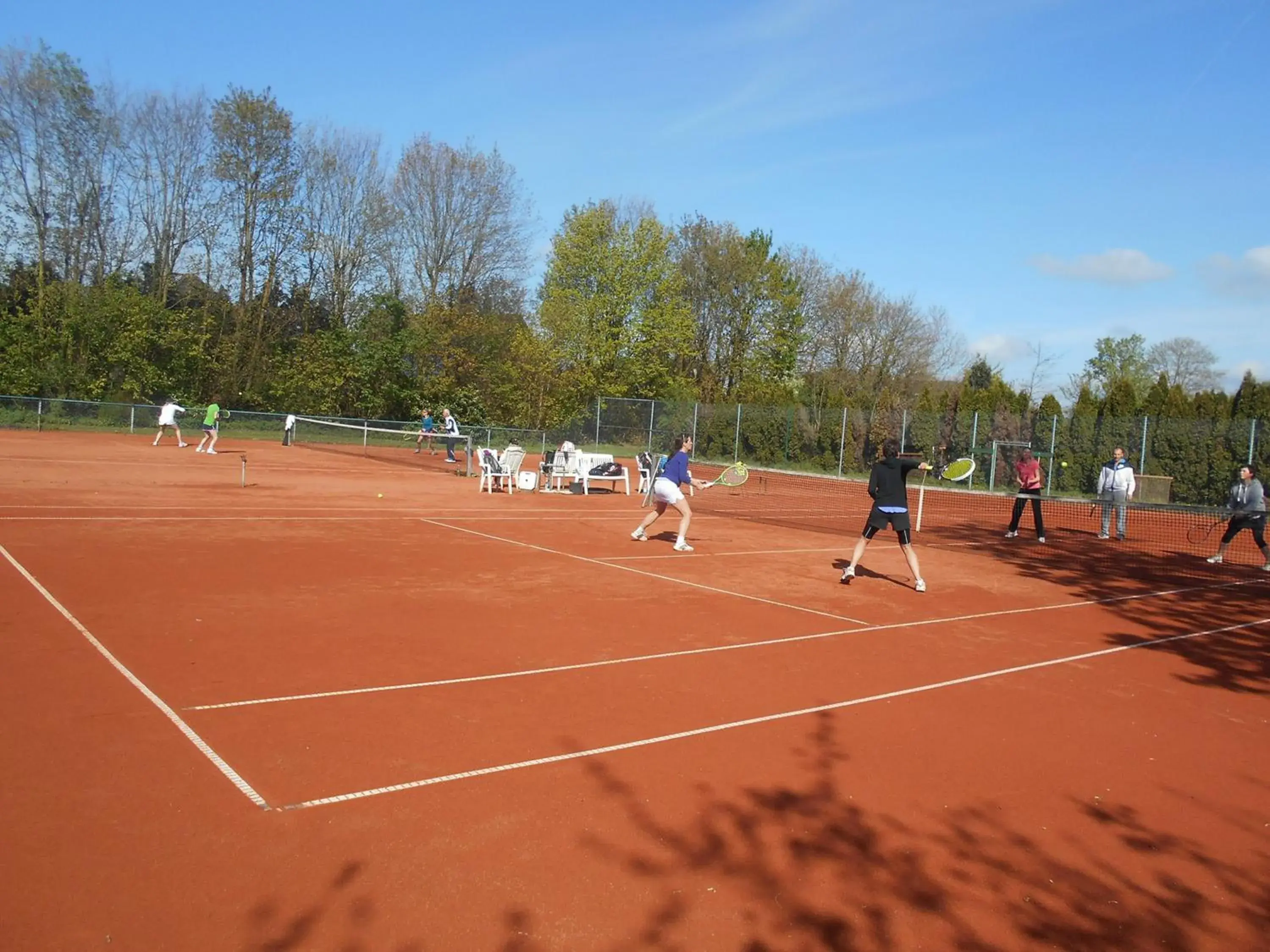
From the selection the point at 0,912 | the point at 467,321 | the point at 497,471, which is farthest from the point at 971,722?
the point at 467,321

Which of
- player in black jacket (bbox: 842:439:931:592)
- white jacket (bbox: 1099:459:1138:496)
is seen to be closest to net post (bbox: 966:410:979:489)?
white jacket (bbox: 1099:459:1138:496)

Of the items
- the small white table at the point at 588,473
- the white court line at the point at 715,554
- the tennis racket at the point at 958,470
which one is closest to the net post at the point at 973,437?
the small white table at the point at 588,473

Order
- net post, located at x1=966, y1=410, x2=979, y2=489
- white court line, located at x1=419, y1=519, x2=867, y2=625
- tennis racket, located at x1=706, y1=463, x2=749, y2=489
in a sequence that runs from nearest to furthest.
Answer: white court line, located at x1=419, y1=519, x2=867, y2=625 < tennis racket, located at x1=706, y1=463, x2=749, y2=489 < net post, located at x1=966, y1=410, x2=979, y2=489

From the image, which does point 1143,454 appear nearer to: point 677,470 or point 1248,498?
point 1248,498

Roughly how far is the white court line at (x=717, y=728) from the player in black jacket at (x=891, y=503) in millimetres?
2749

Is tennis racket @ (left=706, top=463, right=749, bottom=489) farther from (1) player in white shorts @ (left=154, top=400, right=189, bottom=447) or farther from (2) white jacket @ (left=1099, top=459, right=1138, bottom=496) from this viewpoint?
(1) player in white shorts @ (left=154, top=400, right=189, bottom=447)

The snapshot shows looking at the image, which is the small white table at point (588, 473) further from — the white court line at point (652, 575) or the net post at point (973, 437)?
the net post at point (973, 437)

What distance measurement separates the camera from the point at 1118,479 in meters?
18.1

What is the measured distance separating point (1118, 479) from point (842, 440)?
16804mm

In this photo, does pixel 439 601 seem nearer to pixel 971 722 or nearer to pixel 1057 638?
pixel 971 722

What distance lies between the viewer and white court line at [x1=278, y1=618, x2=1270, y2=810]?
459 cm

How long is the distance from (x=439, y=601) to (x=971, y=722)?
Answer: 4922 mm

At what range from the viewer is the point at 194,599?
8531mm

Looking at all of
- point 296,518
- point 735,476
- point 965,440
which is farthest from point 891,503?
point 965,440
